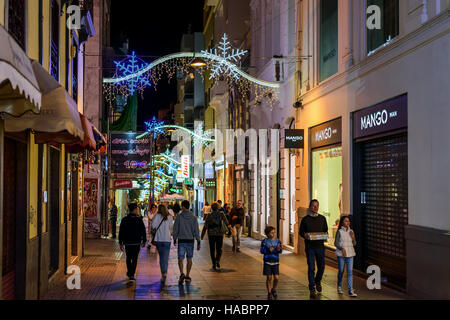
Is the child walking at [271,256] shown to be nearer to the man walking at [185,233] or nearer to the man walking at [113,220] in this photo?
the man walking at [185,233]

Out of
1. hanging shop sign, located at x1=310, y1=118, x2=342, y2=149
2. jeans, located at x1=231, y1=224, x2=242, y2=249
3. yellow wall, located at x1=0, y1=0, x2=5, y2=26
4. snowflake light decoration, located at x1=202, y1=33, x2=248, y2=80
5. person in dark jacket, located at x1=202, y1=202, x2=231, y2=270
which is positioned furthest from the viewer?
jeans, located at x1=231, y1=224, x2=242, y2=249

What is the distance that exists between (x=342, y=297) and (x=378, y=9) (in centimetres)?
717

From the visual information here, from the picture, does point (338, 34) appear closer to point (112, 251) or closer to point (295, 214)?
point (295, 214)

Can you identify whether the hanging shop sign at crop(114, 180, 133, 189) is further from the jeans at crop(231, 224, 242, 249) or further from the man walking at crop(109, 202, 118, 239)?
the jeans at crop(231, 224, 242, 249)

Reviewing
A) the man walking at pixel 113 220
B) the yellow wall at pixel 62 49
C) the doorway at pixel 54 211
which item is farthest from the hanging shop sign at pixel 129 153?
the doorway at pixel 54 211

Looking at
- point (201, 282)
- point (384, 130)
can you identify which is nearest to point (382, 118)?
point (384, 130)

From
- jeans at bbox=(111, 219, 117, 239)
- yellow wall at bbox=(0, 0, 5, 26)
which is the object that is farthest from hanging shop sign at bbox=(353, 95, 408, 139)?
jeans at bbox=(111, 219, 117, 239)

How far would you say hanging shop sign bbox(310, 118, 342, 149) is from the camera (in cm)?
1677

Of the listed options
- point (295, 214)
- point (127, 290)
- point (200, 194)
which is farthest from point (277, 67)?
point (200, 194)

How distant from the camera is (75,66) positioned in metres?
17.6

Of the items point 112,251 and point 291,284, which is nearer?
point 291,284

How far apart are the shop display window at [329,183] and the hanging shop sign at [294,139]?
0.64m

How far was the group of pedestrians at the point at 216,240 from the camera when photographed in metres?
11.5

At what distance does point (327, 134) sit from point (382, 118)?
4.09 meters
